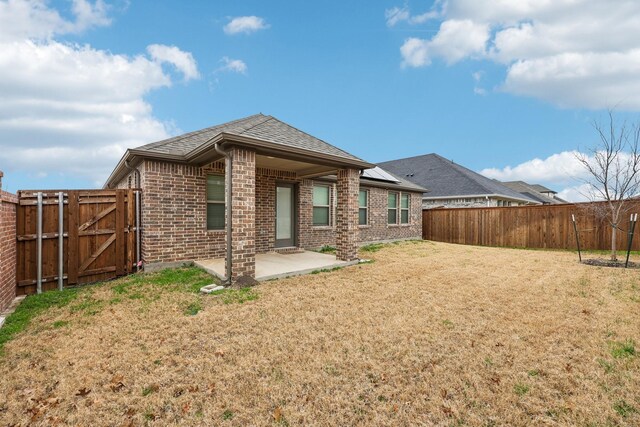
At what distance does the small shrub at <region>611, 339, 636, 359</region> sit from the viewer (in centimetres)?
325

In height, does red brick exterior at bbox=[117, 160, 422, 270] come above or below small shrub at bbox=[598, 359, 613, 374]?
above

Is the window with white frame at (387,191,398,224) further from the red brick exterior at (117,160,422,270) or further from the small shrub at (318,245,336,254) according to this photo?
the red brick exterior at (117,160,422,270)

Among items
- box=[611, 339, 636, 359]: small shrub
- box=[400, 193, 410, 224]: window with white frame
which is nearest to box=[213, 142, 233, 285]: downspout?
box=[611, 339, 636, 359]: small shrub

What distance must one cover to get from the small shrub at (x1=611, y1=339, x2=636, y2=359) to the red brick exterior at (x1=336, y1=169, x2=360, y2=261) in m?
5.79

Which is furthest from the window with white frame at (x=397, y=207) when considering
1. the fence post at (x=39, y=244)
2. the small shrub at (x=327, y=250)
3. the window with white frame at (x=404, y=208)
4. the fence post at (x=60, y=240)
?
the fence post at (x=39, y=244)

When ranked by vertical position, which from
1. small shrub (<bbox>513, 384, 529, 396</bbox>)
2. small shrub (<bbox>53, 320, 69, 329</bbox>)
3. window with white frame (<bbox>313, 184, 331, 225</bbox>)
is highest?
window with white frame (<bbox>313, 184, 331, 225</bbox>)

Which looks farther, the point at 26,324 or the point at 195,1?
the point at 195,1

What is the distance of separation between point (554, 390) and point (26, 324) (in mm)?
6779

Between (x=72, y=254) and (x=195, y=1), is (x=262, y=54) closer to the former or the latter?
(x=195, y=1)

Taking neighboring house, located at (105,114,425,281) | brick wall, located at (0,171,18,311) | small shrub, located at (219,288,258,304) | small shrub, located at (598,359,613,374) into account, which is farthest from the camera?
neighboring house, located at (105,114,425,281)

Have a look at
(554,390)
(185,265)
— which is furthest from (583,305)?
(185,265)

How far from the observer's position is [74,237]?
6.48m

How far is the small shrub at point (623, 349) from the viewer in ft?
10.7

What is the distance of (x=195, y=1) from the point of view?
882 centimetres
